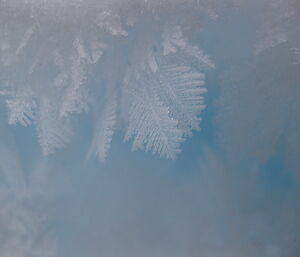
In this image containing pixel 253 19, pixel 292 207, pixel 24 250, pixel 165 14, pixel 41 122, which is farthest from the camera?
pixel 24 250

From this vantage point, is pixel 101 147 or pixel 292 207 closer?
pixel 101 147

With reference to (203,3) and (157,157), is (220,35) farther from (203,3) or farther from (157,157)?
(157,157)

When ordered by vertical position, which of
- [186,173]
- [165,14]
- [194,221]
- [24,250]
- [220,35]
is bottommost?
[24,250]

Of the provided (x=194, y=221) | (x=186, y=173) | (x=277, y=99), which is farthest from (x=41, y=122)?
(x=277, y=99)

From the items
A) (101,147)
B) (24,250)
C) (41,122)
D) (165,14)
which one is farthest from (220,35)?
(24,250)

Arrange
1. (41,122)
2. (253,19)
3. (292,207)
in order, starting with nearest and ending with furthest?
1. (253,19)
2. (41,122)
3. (292,207)

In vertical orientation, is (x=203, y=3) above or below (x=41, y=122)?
above

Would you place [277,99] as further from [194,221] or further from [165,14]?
[194,221]

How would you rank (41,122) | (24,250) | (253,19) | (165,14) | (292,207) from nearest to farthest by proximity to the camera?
(165,14), (253,19), (41,122), (292,207), (24,250)

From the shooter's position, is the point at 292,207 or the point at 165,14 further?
the point at 292,207
